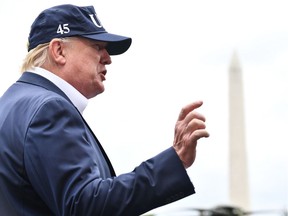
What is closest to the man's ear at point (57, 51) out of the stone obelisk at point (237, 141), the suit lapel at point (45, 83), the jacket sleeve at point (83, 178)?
the suit lapel at point (45, 83)

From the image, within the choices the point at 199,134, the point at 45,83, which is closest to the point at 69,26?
the point at 45,83

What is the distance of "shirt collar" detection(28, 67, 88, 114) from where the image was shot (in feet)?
15.6

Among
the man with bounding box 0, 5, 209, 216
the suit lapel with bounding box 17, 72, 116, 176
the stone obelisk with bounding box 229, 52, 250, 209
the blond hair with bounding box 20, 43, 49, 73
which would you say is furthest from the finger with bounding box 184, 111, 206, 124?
the stone obelisk with bounding box 229, 52, 250, 209

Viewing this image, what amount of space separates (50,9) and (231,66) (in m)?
39.0

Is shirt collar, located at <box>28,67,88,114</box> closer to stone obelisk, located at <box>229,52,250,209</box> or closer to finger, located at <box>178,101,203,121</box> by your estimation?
finger, located at <box>178,101,203,121</box>

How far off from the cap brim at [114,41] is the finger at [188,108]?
2.20 feet

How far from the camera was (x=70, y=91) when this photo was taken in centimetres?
474

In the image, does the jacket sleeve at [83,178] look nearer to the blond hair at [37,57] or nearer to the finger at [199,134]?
the finger at [199,134]

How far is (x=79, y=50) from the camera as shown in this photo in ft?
15.9

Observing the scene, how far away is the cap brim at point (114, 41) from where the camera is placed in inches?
191

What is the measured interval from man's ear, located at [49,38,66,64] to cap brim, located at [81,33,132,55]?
12 centimetres

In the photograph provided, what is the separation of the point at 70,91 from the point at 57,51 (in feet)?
0.66

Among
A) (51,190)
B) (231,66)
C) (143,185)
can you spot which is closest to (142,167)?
(143,185)

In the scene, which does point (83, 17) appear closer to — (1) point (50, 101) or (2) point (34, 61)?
(2) point (34, 61)
